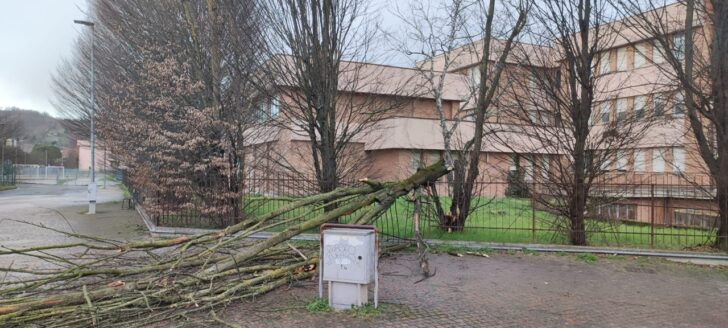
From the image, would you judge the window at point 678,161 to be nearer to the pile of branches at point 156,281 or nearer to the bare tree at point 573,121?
the bare tree at point 573,121

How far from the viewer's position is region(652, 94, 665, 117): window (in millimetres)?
10945

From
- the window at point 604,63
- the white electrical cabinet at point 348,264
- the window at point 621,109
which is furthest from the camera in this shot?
the window at point 604,63

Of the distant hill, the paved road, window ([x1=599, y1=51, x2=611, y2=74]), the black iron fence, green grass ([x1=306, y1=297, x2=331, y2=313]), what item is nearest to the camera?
green grass ([x1=306, y1=297, x2=331, y2=313])

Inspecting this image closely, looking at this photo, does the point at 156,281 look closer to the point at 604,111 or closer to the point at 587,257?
the point at 587,257

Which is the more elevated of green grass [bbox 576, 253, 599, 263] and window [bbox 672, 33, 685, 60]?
window [bbox 672, 33, 685, 60]

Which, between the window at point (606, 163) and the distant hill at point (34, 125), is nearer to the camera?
the window at point (606, 163)

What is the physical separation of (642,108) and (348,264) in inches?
313

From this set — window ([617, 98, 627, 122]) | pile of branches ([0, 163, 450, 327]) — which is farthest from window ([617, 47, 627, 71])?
pile of branches ([0, 163, 450, 327])

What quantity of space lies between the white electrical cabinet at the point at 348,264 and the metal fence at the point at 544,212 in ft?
13.2

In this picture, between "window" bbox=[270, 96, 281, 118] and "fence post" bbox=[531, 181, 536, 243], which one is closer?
"fence post" bbox=[531, 181, 536, 243]

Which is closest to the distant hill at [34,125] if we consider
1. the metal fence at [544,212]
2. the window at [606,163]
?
the metal fence at [544,212]

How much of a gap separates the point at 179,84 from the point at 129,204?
10.5 m

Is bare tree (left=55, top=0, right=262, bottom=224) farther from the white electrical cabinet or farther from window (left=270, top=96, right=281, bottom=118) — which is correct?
the white electrical cabinet

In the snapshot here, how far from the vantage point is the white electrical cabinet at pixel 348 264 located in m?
6.22
